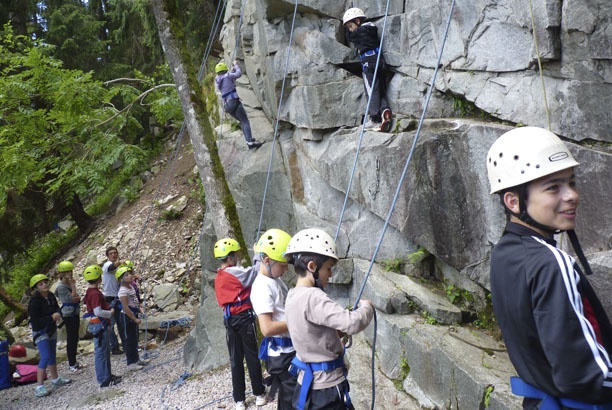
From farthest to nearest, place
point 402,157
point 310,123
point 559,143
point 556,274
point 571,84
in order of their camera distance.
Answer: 1. point 310,123
2. point 402,157
3. point 571,84
4. point 559,143
5. point 556,274

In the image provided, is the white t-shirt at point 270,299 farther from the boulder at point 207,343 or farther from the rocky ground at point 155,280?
the boulder at point 207,343

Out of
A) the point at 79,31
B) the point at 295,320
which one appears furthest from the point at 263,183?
the point at 79,31

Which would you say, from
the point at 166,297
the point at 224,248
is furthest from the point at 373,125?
the point at 166,297

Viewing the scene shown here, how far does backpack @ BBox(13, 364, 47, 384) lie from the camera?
29.3 ft

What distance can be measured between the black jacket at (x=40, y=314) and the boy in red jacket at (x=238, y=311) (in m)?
3.98

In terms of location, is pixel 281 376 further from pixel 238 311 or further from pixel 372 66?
pixel 372 66

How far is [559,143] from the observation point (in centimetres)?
206

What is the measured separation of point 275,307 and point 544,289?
104 inches

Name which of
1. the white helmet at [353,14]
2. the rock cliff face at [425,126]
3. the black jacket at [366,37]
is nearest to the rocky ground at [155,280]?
the rock cliff face at [425,126]

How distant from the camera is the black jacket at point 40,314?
7.78m

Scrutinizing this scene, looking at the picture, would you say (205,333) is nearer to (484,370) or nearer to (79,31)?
(484,370)

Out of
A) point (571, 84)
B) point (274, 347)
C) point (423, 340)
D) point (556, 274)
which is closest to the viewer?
point (556, 274)

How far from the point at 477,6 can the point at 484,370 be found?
13.4 feet

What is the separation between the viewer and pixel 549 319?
5.67 ft
